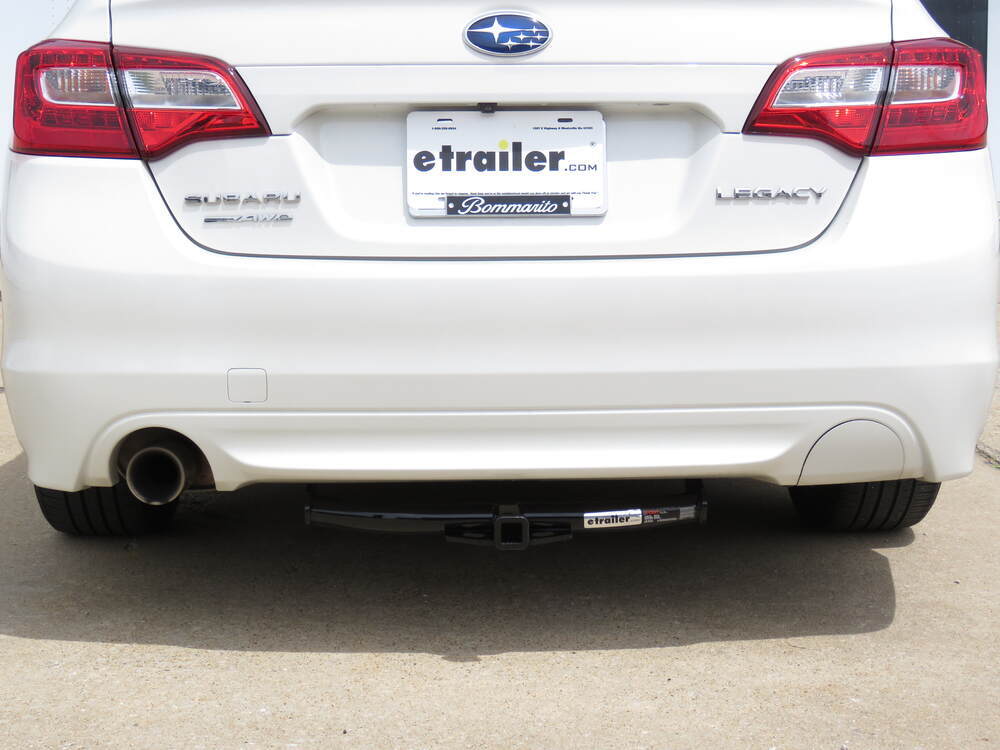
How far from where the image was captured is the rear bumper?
2611 mm

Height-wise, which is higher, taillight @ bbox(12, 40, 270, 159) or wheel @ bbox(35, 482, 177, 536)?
taillight @ bbox(12, 40, 270, 159)

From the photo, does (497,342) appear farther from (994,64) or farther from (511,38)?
(994,64)

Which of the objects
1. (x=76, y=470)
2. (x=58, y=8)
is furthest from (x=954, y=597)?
(x=58, y=8)

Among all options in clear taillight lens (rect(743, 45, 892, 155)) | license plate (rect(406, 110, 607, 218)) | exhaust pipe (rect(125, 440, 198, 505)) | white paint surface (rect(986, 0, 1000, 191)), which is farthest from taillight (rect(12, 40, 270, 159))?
white paint surface (rect(986, 0, 1000, 191))

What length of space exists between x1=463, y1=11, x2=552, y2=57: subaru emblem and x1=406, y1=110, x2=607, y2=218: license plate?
12 centimetres

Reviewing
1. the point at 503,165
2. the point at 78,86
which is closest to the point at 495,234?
the point at 503,165

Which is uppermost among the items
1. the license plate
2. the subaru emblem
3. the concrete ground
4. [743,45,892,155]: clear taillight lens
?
the subaru emblem

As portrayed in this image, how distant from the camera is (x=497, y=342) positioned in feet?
8.58

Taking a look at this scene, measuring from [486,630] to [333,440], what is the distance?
67cm

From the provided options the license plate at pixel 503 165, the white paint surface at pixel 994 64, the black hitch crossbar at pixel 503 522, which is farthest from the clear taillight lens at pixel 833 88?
the white paint surface at pixel 994 64

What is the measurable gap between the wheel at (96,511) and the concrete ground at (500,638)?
65 mm

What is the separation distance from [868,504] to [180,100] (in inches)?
86.3

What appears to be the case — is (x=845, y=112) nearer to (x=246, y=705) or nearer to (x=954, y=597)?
(x=954, y=597)

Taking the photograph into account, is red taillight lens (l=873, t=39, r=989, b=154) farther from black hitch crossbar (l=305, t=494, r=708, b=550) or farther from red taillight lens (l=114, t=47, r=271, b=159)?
red taillight lens (l=114, t=47, r=271, b=159)
